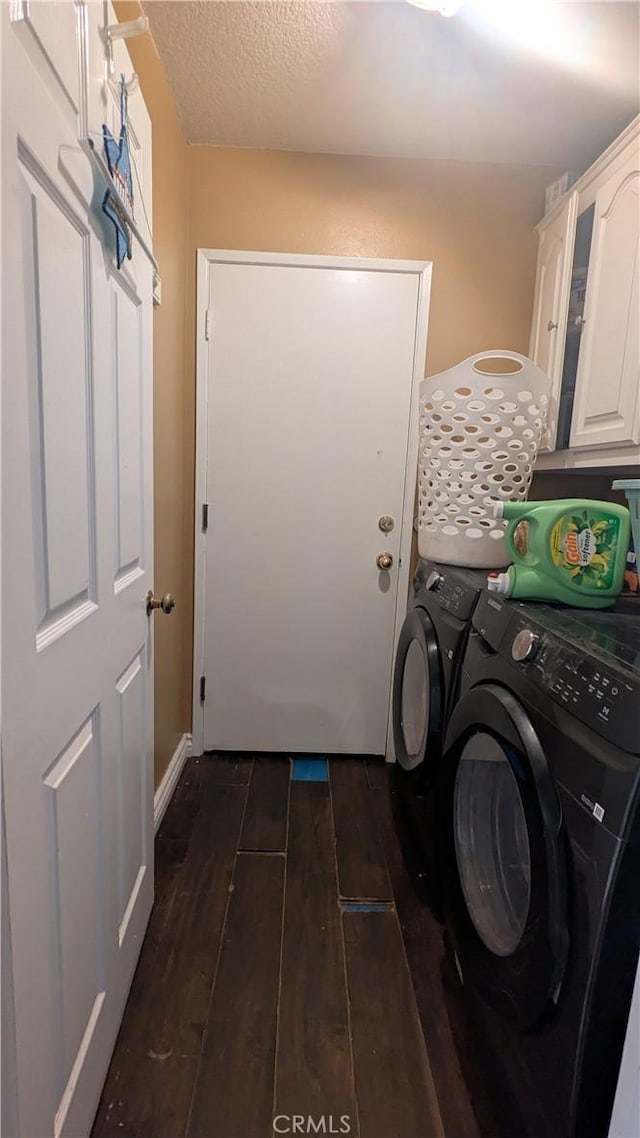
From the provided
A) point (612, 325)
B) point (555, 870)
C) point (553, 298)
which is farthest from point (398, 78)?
point (555, 870)

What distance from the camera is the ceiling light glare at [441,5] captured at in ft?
3.83

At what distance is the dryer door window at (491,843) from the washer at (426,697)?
0.46 ft

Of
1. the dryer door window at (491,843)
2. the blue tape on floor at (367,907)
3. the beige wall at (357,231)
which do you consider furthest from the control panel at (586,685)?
the beige wall at (357,231)

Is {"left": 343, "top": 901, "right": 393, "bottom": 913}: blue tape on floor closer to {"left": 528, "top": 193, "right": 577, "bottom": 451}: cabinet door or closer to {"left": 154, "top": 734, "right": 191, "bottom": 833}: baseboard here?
{"left": 154, "top": 734, "right": 191, "bottom": 833}: baseboard

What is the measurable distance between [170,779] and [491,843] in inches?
50.4

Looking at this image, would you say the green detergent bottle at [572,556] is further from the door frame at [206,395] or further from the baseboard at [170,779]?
the baseboard at [170,779]

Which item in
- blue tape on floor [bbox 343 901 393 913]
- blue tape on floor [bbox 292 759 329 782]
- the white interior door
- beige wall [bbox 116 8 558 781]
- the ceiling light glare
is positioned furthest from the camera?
blue tape on floor [bbox 292 759 329 782]

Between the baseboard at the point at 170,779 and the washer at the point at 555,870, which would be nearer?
the washer at the point at 555,870

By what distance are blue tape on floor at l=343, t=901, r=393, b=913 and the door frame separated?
76cm

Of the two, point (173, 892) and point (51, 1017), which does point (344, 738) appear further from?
point (51, 1017)

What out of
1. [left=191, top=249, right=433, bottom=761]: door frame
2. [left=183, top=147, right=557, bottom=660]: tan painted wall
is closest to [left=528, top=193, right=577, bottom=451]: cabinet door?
[left=183, top=147, right=557, bottom=660]: tan painted wall

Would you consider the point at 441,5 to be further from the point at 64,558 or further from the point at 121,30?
the point at 64,558

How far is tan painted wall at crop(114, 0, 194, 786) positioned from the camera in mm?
1548

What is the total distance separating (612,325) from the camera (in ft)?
4.82
